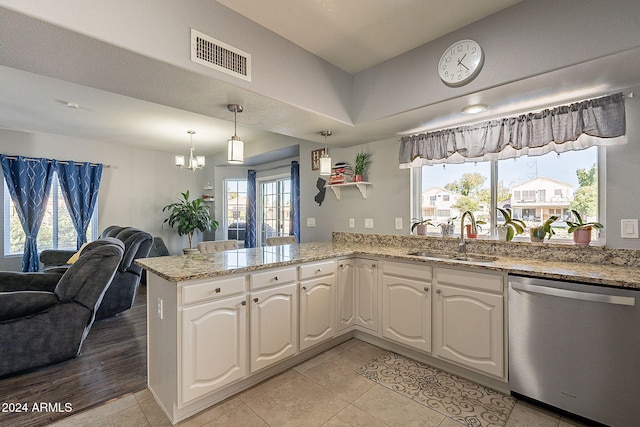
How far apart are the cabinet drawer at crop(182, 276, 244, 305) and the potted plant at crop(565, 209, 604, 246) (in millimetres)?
2412

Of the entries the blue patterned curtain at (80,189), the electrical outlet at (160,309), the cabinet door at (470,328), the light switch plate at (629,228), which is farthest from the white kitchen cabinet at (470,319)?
the blue patterned curtain at (80,189)

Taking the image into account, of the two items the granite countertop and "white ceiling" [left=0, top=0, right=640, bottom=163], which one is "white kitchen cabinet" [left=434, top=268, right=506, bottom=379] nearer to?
the granite countertop

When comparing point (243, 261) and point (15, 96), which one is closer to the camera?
point (243, 261)

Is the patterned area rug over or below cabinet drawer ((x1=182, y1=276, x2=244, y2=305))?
below

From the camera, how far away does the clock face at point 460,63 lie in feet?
6.29

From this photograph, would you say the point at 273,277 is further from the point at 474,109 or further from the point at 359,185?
the point at 474,109

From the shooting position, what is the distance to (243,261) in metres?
2.14

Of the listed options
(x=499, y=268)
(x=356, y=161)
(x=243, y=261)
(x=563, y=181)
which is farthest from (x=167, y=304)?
(x=563, y=181)

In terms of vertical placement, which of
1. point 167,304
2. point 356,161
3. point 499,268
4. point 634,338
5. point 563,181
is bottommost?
point 634,338

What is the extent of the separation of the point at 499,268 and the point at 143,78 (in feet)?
8.46

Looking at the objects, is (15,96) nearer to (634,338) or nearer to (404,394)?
(404,394)

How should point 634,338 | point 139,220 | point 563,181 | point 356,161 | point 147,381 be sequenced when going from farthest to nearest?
1. point 139,220
2. point 356,161
3. point 563,181
4. point 147,381
5. point 634,338

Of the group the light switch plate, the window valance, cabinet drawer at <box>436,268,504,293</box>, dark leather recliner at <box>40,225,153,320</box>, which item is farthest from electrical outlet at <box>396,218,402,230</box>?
dark leather recliner at <box>40,225,153,320</box>

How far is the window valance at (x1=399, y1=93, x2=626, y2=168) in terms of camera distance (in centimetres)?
192
